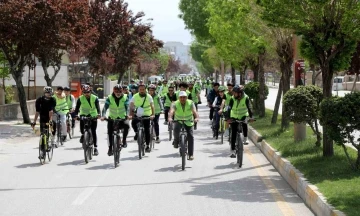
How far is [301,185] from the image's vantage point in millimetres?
10305

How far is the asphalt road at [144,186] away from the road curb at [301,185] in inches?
5.7

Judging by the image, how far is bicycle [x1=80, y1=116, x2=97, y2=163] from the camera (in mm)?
14734

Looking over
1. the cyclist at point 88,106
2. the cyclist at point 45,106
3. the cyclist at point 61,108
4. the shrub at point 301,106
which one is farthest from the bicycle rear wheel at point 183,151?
the cyclist at point 61,108

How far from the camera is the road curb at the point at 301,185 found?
8348 millimetres

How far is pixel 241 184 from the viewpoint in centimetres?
1156

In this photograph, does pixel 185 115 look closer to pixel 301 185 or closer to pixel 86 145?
pixel 86 145

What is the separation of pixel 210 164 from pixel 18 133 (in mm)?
11076

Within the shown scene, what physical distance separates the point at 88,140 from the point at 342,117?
642 centimetres

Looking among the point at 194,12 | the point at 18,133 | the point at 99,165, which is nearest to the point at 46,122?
the point at 99,165

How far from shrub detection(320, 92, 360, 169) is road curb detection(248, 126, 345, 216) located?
933 mm

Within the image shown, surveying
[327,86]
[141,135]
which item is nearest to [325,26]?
[327,86]

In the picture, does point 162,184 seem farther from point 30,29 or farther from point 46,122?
point 30,29

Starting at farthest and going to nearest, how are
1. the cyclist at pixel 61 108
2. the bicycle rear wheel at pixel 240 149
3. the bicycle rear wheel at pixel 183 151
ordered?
the cyclist at pixel 61 108 → the bicycle rear wheel at pixel 240 149 → the bicycle rear wheel at pixel 183 151

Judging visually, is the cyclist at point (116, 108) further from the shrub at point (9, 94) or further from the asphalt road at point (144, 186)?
the shrub at point (9, 94)
